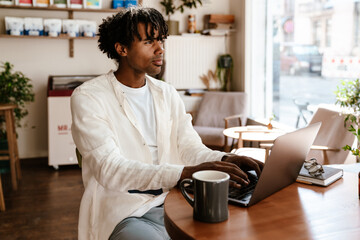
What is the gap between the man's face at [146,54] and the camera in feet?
5.46

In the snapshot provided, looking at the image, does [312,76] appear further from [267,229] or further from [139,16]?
[267,229]

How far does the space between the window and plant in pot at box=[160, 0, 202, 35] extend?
0.71 meters

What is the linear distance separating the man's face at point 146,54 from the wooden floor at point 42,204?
164 centimetres

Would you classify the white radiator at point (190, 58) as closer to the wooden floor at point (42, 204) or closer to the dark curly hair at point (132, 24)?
the wooden floor at point (42, 204)

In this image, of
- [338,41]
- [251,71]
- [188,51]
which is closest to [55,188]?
[188,51]

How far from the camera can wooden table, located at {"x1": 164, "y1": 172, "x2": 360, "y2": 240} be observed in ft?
3.13

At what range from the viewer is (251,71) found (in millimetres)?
5074

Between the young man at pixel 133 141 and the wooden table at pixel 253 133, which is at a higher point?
the young man at pixel 133 141

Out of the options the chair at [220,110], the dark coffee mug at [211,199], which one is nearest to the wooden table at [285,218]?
the dark coffee mug at [211,199]

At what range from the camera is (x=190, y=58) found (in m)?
5.21

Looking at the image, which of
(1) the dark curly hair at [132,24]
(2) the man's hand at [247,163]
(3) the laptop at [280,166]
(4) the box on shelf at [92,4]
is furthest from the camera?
(4) the box on shelf at [92,4]

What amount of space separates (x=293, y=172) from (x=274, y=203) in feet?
0.63

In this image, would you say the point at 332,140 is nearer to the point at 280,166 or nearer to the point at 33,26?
the point at 280,166

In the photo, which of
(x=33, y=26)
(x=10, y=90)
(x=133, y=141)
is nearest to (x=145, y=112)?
(x=133, y=141)
